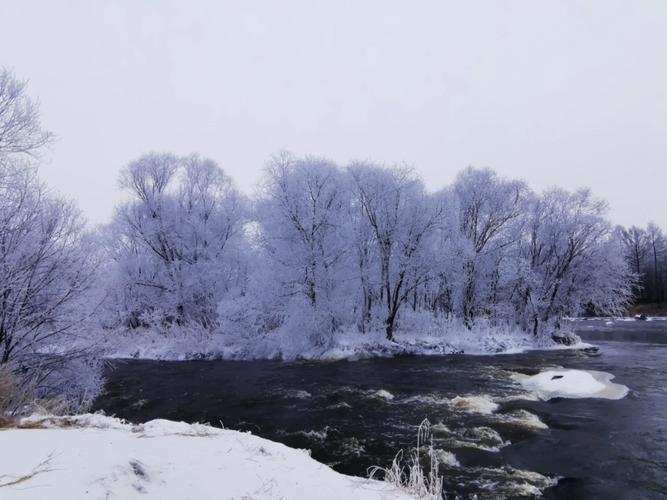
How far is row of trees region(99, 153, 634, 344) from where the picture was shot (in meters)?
28.7

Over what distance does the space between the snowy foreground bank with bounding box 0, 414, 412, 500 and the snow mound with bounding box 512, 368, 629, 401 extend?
11425 millimetres

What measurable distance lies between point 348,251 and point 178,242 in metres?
13.9

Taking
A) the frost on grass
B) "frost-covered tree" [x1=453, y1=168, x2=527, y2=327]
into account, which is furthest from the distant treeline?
the frost on grass

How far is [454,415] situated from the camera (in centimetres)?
1220

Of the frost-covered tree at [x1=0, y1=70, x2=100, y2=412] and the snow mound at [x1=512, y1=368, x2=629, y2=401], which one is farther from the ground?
the frost-covered tree at [x1=0, y1=70, x2=100, y2=412]

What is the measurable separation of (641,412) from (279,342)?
19.1 m

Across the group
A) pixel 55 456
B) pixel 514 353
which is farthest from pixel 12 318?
pixel 514 353

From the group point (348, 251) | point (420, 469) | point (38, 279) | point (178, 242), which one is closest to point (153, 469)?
point (420, 469)

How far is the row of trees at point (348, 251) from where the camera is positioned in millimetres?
28688

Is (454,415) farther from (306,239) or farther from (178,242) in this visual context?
(178,242)

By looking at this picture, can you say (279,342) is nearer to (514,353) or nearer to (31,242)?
(514,353)

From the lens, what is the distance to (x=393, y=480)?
5.94 metres

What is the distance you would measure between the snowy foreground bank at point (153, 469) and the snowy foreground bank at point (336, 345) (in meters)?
20.2

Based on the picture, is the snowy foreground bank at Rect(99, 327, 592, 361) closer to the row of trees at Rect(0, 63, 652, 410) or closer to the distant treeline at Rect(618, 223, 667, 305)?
the row of trees at Rect(0, 63, 652, 410)
